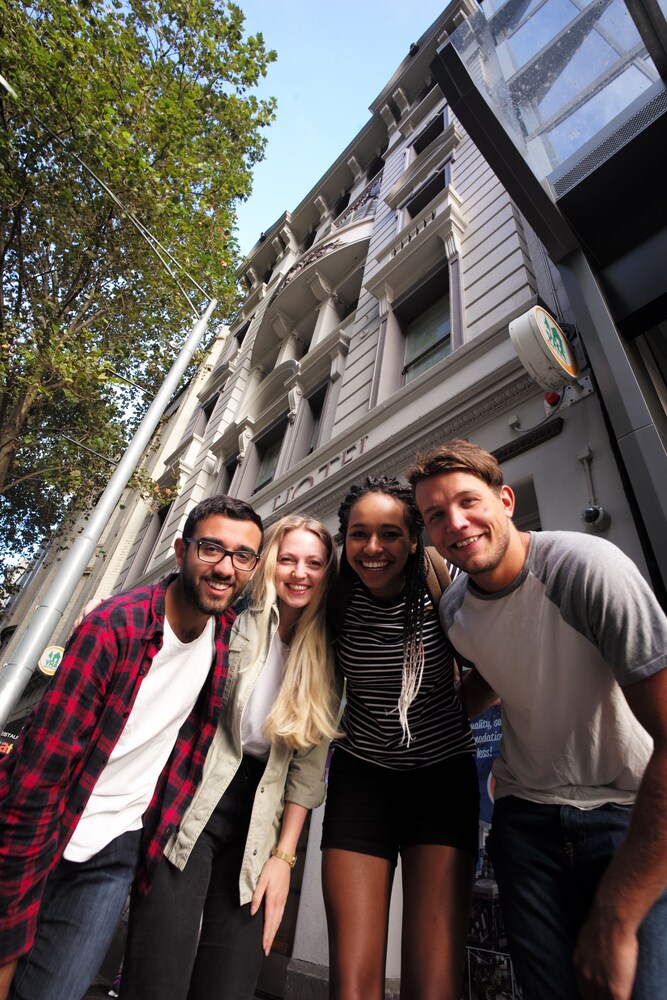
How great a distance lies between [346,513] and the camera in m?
2.18

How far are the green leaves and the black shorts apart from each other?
25.2ft

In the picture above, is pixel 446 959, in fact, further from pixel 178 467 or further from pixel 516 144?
pixel 178 467

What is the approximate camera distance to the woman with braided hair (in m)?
1.53

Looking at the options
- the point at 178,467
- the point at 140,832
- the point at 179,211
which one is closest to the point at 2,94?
the point at 179,211

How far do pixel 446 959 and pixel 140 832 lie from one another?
113cm

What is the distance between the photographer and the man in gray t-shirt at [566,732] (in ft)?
3.46

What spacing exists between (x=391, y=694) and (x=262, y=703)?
558 mm

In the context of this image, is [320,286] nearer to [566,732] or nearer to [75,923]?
[566,732]

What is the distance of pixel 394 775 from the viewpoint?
185cm

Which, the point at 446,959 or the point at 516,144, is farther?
the point at 516,144

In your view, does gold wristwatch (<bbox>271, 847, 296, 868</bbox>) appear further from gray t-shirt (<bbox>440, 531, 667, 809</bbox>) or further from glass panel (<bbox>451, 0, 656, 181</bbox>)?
glass panel (<bbox>451, 0, 656, 181</bbox>)

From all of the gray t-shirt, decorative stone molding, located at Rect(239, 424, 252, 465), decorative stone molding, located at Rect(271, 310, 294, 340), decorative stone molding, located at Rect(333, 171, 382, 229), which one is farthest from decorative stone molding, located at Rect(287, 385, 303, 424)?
the gray t-shirt

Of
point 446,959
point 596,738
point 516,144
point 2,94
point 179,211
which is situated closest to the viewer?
point 596,738

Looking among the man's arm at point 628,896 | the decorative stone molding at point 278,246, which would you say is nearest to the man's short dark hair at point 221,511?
the man's arm at point 628,896
